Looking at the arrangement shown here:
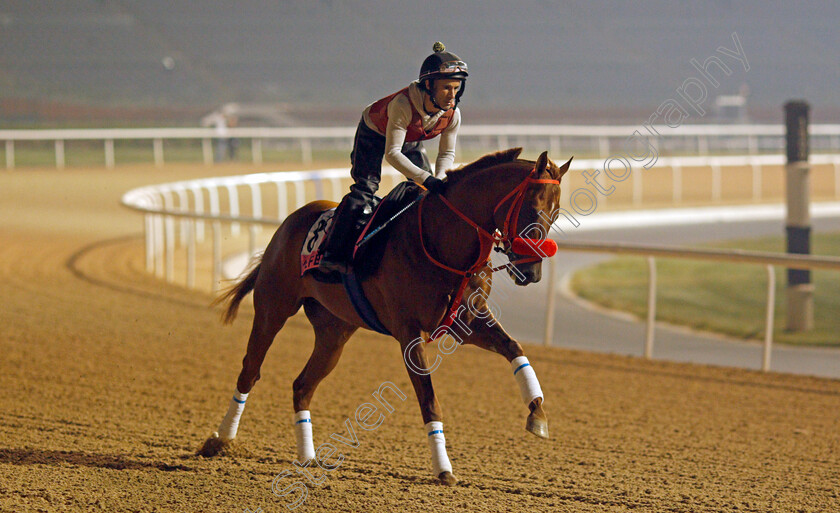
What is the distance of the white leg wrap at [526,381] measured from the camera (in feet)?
12.3

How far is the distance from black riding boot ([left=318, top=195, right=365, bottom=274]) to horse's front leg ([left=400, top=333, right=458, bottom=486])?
54cm

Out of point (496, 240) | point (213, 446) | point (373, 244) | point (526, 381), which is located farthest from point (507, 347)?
point (213, 446)

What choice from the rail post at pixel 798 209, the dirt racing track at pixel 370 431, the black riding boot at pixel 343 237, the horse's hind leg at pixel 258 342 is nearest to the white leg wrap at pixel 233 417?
the horse's hind leg at pixel 258 342

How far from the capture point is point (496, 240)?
3668 millimetres

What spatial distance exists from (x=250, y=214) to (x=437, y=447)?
43.7 ft

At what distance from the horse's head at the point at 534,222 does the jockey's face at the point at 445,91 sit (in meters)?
0.53

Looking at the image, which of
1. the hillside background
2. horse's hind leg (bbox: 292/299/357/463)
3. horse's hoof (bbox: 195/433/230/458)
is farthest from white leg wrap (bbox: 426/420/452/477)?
the hillside background

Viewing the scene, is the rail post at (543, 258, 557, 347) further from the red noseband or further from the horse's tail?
the red noseband

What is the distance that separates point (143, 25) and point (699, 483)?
44.5 m

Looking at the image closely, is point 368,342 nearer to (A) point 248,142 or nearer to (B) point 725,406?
(B) point 725,406

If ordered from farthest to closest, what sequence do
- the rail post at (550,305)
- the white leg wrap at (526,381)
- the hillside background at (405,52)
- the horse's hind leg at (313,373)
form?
the hillside background at (405,52), the rail post at (550,305), the horse's hind leg at (313,373), the white leg wrap at (526,381)

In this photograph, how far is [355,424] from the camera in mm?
5559

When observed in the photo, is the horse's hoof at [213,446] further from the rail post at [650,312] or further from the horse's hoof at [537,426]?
the rail post at [650,312]

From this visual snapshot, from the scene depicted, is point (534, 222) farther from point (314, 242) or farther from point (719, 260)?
point (719, 260)
